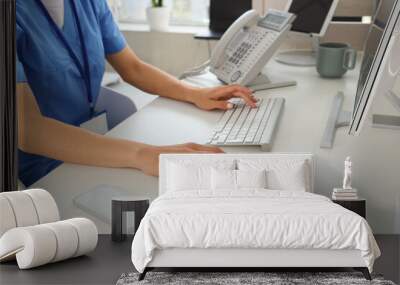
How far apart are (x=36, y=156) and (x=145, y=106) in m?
0.56

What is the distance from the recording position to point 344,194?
4.43m

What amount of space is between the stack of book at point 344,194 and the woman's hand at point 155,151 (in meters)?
0.55

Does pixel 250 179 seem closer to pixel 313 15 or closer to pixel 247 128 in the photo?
pixel 247 128

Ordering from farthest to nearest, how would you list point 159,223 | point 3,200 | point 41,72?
point 41,72 → point 3,200 → point 159,223

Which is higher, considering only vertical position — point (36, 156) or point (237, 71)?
point (237, 71)

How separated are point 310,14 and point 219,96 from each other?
569mm

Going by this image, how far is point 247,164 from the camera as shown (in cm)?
436

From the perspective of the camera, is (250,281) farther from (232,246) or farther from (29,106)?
(29,106)

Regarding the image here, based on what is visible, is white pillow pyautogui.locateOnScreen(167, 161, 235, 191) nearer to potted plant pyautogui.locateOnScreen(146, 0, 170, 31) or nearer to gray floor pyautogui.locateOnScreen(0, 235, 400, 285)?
gray floor pyautogui.locateOnScreen(0, 235, 400, 285)

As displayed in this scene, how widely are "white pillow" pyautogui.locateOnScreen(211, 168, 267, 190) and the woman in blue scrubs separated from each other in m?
0.18

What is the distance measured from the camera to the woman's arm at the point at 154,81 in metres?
4.61

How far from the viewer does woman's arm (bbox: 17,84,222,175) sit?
4.52 meters

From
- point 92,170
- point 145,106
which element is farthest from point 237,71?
point 92,170

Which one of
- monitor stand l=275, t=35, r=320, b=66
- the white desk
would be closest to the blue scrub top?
the white desk
